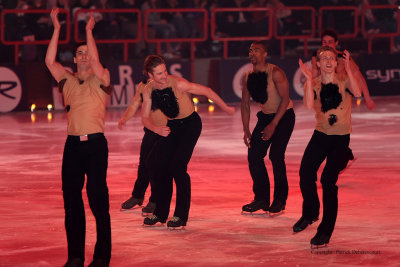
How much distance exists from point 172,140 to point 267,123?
130 cm

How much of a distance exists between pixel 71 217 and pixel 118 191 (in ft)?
14.1

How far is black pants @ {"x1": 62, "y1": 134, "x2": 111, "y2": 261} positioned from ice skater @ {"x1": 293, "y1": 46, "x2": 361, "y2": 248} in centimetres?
202

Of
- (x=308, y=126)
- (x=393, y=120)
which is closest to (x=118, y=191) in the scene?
(x=308, y=126)

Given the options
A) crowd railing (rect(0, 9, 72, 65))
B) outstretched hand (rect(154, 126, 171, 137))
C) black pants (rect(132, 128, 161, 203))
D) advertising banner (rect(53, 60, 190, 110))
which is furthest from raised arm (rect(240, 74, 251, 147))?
advertising banner (rect(53, 60, 190, 110))

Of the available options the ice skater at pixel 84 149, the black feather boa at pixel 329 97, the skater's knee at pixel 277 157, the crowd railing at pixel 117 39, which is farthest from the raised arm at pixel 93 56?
the crowd railing at pixel 117 39

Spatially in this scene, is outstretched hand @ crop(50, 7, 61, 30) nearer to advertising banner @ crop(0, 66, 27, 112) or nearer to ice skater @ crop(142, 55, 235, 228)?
ice skater @ crop(142, 55, 235, 228)

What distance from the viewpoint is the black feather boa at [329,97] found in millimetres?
9109

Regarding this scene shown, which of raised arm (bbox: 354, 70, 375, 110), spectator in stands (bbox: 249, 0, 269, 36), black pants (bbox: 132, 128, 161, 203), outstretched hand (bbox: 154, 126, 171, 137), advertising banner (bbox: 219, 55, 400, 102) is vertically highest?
raised arm (bbox: 354, 70, 375, 110)

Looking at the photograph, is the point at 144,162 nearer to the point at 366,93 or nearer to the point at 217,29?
the point at 366,93

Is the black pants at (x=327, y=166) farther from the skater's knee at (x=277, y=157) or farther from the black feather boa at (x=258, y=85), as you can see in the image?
the black feather boa at (x=258, y=85)

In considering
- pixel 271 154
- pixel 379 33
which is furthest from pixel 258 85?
pixel 379 33

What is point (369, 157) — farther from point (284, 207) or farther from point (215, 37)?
point (215, 37)

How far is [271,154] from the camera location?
35.5 feet

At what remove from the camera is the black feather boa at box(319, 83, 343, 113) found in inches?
359
